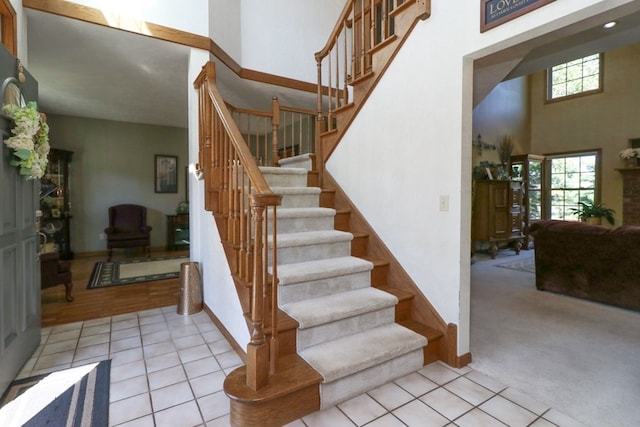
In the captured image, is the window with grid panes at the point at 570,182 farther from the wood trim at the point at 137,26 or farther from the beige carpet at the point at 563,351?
the wood trim at the point at 137,26

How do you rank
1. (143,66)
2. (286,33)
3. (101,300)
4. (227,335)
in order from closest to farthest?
(227,335)
(101,300)
(143,66)
(286,33)

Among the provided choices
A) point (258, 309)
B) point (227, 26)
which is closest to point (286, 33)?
point (227, 26)

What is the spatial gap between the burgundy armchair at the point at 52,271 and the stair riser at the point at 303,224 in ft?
7.91

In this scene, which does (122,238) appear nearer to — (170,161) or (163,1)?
(170,161)

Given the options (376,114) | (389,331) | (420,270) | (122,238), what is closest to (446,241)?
(420,270)

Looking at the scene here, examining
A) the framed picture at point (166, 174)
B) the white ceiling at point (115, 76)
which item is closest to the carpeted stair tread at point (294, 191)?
the white ceiling at point (115, 76)

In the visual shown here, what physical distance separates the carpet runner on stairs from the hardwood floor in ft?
6.03

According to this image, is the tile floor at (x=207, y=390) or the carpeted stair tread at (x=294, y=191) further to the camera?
the carpeted stair tread at (x=294, y=191)

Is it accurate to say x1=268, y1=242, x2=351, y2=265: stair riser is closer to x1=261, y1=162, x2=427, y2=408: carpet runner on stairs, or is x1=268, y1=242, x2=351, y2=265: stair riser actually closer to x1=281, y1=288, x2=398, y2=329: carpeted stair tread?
x1=261, y1=162, x2=427, y2=408: carpet runner on stairs

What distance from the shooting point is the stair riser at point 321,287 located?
216 centimetres

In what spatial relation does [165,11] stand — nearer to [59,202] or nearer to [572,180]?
[59,202]

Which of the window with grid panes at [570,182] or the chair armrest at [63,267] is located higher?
the window with grid panes at [570,182]

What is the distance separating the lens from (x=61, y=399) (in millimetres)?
1794

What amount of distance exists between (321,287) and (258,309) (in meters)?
0.78
